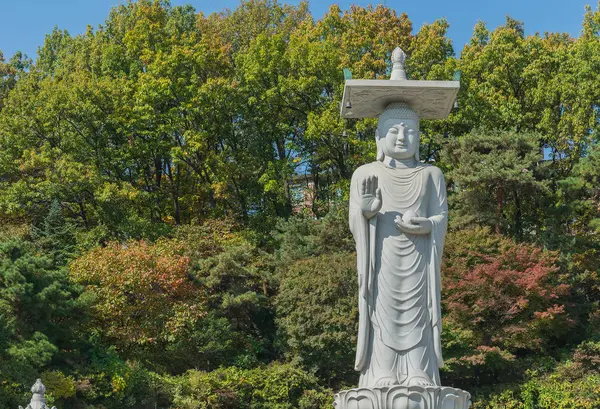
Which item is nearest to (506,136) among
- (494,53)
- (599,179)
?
(599,179)

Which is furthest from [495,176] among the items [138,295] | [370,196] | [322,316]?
[370,196]

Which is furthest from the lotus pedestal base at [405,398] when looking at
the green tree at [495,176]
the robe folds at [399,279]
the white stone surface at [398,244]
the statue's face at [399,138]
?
the green tree at [495,176]

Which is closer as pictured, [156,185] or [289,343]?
[289,343]

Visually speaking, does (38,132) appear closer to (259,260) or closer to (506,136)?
(259,260)

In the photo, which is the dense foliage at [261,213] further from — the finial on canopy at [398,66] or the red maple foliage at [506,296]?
the finial on canopy at [398,66]

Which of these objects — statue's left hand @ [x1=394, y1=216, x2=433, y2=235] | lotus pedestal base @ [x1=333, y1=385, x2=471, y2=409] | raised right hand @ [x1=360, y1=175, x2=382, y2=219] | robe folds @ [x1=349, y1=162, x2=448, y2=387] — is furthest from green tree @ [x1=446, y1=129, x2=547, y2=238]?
lotus pedestal base @ [x1=333, y1=385, x2=471, y2=409]

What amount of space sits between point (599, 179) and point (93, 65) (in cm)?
1463

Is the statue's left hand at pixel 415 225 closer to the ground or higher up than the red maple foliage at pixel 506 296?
closer to the ground

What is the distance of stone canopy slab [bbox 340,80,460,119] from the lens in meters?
10.1

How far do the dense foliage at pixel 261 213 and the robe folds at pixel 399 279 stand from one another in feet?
25.8

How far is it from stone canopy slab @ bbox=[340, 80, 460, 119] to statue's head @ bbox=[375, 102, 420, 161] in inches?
4.3

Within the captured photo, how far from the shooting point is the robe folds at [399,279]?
9625mm

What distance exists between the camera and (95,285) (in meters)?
19.0

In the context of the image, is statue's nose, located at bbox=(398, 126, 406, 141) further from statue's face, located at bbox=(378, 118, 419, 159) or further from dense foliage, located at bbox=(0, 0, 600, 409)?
dense foliage, located at bbox=(0, 0, 600, 409)
